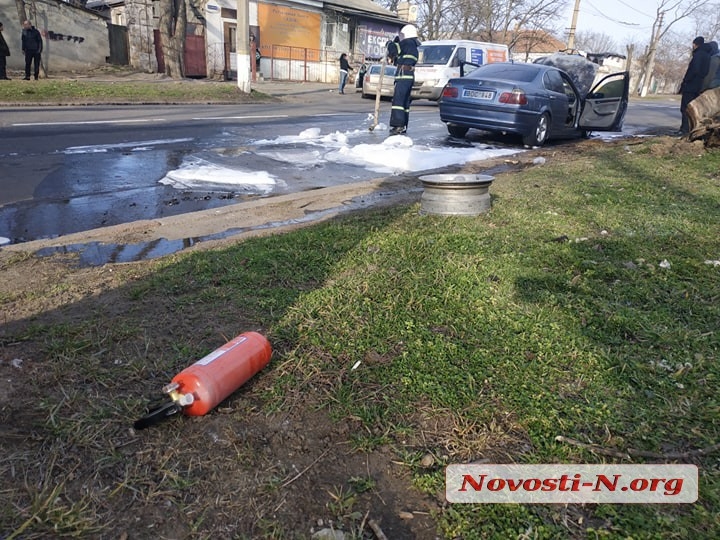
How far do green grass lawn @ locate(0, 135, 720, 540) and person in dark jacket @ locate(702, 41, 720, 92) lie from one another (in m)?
9.20

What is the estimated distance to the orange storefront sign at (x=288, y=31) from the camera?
29.6 m

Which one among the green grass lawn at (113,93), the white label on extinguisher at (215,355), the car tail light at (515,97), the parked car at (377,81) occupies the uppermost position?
the parked car at (377,81)

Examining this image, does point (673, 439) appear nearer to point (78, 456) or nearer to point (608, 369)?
point (608, 369)

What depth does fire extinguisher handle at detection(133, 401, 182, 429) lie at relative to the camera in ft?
6.93

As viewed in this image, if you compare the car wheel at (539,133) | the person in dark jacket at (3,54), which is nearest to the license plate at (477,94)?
the car wheel at (539,133)

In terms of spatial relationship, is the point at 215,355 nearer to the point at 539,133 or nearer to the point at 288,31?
the point at 539,133

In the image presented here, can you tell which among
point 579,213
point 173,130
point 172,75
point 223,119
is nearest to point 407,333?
point 579,213

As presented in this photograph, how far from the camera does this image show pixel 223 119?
13.1 metres

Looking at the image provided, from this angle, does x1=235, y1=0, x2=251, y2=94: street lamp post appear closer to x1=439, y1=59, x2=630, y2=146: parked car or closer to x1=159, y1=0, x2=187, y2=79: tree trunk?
x1=159, y1=0, x2=187, y2=79: tree trunk

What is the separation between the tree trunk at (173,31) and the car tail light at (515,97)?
17.8 m

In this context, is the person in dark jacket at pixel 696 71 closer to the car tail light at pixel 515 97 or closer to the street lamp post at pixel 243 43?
the car tail light at pixel 515 97

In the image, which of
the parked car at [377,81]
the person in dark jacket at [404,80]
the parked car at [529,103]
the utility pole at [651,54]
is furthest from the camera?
the utility pole at [651,54]

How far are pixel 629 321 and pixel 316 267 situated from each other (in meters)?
2.02

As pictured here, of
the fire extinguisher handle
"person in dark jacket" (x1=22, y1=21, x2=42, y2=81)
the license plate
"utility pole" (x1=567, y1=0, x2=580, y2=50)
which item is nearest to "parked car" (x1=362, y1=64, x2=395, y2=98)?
the license plate
